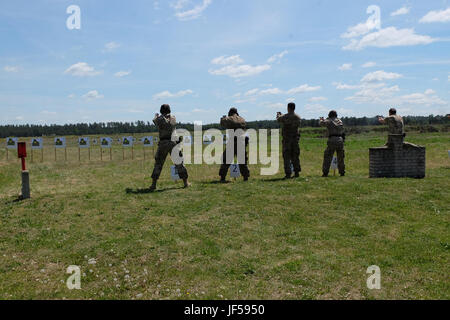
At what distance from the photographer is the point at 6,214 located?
958cm

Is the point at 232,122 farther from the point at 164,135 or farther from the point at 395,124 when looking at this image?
the point at 395,124

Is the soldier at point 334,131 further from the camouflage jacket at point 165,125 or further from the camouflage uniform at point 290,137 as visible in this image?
the camouflage jacket at point 165,125

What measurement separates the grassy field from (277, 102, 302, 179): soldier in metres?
2.10

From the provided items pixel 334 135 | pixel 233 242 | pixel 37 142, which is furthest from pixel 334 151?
pixel 37 142

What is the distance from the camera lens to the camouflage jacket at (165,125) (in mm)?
11742

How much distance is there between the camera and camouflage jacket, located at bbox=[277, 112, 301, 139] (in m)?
13.5

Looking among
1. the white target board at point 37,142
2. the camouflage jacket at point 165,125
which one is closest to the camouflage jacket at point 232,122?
the camouflage jacket at point 165,125

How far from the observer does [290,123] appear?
531 inches

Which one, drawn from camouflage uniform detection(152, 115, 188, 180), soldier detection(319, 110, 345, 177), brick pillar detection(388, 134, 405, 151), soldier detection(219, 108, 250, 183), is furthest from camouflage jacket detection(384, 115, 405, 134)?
camouflage uniform detection(152, 115, 188, 180)

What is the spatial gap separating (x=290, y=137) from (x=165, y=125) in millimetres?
4577

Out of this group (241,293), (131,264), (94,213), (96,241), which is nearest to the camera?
(241,293)
